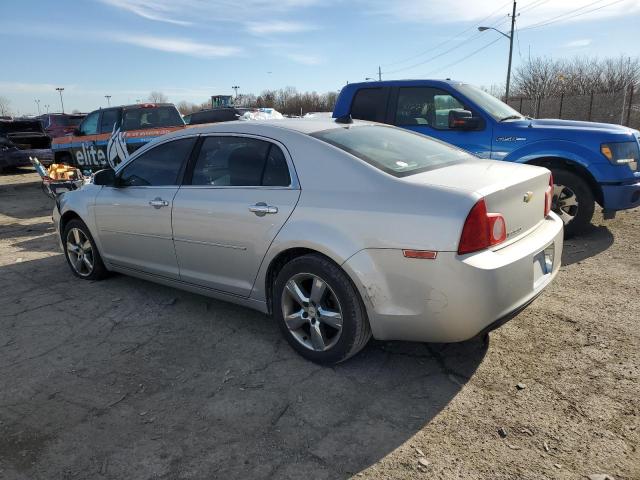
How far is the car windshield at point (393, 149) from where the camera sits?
320 cm

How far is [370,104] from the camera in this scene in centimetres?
706

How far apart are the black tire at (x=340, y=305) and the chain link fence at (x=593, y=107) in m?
27.0

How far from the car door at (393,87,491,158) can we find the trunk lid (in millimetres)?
2805

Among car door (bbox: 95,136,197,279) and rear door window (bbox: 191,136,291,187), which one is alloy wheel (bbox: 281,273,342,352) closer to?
rear door window (bbox: 191,136,291,187)

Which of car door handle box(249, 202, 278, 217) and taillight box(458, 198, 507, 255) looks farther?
car door handle box(249, 202, 278, 217)

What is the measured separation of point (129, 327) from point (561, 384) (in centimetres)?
321

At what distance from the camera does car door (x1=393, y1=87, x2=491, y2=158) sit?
6223 millimetres

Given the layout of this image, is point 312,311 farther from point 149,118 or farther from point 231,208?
point 149,118

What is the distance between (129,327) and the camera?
4.06 meters

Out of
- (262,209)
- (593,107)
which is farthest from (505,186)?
(593,107)

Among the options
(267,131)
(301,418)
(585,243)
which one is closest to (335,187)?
(267,131)

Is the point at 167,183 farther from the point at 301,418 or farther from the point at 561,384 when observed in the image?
the point at 561,384

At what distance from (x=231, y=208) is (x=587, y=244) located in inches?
177

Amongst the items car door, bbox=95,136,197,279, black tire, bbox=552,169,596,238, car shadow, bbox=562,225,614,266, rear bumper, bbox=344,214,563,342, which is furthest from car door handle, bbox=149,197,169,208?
black tire, bbox=552,169,596,238
